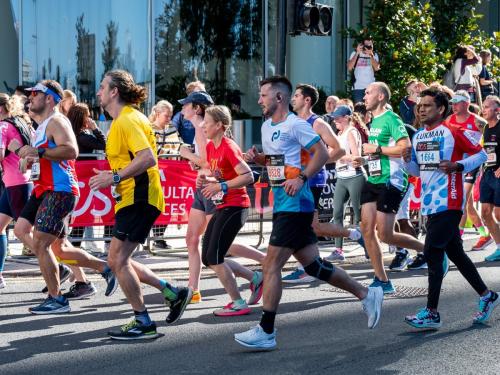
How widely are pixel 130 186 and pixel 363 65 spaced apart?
413 inches

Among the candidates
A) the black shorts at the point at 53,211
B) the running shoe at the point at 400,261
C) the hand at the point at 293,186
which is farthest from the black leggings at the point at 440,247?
the running shoe at the point at 400,261

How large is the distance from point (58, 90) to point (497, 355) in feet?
13.5

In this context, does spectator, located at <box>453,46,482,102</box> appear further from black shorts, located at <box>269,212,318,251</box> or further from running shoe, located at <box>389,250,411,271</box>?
→ black shorts, located at <box>269,212,318,251</box>

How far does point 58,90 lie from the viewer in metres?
8.29

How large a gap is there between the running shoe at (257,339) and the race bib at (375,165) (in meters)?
3.08

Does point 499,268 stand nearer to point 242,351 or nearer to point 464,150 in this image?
point 464,150

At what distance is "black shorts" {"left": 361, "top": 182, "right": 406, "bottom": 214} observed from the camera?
31.0 ft

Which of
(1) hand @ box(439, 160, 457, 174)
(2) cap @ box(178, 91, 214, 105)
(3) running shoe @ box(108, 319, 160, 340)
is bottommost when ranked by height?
(3) running shoe @ box(108, 319, 160, 340)

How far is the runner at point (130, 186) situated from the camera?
7.06 m

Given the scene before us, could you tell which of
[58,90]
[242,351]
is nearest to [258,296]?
[242,351]

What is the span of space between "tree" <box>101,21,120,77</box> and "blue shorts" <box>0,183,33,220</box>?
24.0ft

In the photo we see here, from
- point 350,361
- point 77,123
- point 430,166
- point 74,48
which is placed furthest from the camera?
point 74,48

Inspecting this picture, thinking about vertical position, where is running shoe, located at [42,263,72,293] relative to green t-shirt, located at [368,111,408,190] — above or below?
below

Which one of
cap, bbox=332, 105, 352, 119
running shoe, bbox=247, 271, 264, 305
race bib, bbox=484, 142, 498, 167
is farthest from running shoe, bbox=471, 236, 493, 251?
running shoe, bbox=247, 271, 264, 305
